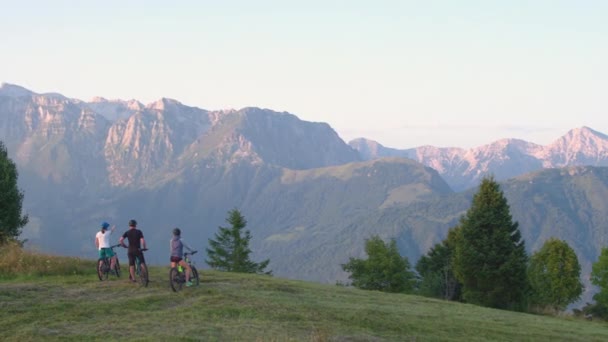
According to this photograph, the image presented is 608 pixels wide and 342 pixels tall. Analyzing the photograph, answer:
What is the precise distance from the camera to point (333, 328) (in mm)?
23828

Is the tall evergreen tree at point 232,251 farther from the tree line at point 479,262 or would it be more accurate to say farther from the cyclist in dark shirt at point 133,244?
the cyclist in dark shirt at point 133,244

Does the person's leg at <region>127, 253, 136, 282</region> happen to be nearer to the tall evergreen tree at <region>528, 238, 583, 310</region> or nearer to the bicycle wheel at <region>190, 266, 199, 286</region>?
the bicycle wheel at <region>190, 266, 199, 286</region>

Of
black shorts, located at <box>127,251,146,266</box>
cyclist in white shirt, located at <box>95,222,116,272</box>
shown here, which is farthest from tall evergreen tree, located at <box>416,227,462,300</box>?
black shorts, located at <box>127,251,146,266</box>

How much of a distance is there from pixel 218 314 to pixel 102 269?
10506 mm

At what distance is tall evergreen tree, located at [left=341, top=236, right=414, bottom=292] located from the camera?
88.4 meters

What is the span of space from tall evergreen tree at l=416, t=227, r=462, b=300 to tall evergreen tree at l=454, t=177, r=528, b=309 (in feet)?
48.1

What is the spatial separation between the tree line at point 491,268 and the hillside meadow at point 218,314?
26695 mm

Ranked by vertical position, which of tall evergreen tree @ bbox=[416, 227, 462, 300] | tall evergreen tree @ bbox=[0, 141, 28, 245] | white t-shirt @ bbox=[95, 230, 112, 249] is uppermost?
tall evergreen tree @ bbox=[0, 141, 28, 245]

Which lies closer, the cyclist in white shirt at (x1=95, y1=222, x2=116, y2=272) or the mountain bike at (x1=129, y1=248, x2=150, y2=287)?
the mountain bike at (x1=129, y1=248, x2=150, y2=287)

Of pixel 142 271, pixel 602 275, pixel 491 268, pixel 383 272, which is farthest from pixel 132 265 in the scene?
pixel 602 275

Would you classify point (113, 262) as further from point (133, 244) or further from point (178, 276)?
point (178, 276)

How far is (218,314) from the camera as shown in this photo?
24.6 m

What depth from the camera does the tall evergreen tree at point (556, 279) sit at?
7388 centimetres

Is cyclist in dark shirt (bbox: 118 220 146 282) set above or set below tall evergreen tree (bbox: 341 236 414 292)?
above
